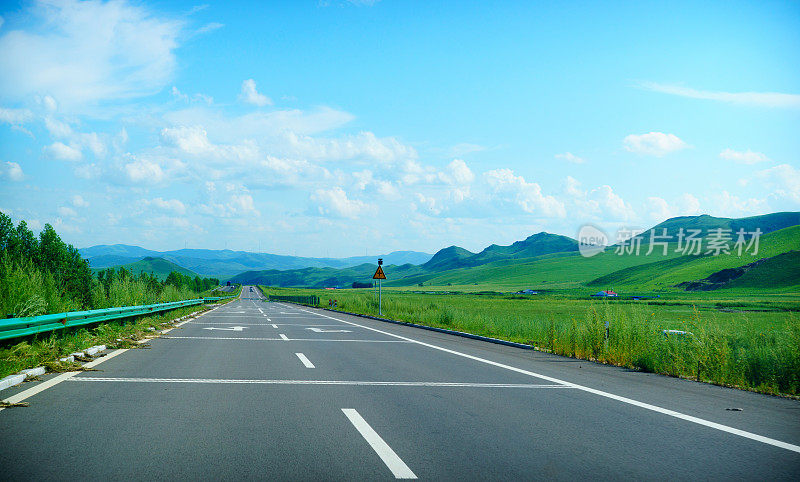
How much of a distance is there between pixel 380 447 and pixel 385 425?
37.0 inches

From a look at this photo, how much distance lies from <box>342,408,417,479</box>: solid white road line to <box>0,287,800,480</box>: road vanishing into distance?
0.06ft

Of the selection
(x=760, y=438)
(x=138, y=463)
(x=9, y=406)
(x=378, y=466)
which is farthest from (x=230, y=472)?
(x=760, y=438)

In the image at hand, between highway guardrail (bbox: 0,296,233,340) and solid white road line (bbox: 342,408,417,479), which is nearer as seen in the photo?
solid white road line (bbox: 342,408,417,479)

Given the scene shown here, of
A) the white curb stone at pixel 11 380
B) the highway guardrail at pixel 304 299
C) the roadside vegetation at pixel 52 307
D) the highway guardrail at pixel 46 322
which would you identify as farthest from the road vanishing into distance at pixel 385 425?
the highway guardrail at pixel 304 299

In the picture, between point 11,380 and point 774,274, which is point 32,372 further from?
point 774,274

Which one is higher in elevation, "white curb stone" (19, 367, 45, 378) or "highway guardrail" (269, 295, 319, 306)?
"white curb stone" (19, 367, 45, 378)

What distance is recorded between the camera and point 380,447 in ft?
17.8

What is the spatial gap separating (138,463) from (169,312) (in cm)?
2500

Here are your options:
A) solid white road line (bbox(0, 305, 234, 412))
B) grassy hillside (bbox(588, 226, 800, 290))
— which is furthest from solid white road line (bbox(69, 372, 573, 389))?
grassy hillside (bbox(588, 226, 800, 290))

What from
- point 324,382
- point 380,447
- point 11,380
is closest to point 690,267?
point 324,382

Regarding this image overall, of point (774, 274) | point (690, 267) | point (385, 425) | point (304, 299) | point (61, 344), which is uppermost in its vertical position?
point (61, 344)

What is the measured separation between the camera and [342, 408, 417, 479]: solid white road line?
4.67m

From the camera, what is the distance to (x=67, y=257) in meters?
90.8

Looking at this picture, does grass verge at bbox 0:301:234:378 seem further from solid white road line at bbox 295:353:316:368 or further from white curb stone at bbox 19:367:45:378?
solid white road line at bbox 295:353:316:368
